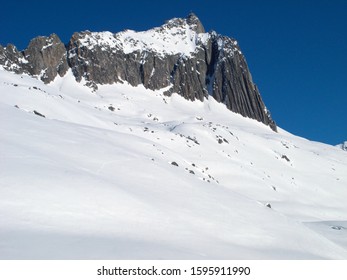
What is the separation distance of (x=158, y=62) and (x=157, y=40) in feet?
46.6

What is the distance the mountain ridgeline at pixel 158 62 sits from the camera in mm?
104875

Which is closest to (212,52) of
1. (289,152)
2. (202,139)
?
(289,152)

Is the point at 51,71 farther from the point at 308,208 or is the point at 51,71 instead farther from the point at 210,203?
the point at 210,203

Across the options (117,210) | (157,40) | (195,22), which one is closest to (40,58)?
(157,40)

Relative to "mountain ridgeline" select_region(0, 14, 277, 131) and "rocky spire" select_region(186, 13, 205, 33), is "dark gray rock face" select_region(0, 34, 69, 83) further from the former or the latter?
"rocky spire" select_region(186, 13, 205, 33)

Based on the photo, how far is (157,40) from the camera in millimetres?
131750

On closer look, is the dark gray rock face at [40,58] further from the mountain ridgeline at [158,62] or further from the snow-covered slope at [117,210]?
the snow-covered slope at [117,210]

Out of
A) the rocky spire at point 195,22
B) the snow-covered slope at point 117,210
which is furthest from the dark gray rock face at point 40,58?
the snow-covered slope at point 117,210

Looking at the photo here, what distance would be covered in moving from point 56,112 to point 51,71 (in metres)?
62.5

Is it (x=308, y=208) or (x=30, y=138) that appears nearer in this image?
(x=30, y=138)

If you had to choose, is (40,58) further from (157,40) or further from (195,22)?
(195,22)

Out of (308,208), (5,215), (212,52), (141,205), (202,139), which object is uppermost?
(212,52)
